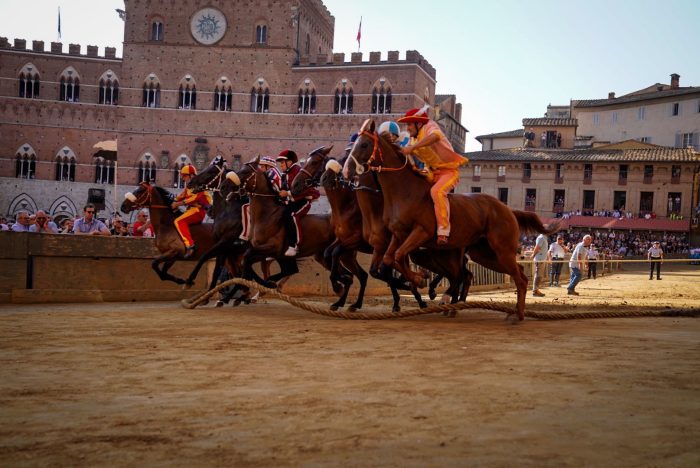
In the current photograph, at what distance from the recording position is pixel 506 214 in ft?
37.9

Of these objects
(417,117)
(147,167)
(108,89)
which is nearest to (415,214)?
(417,117)

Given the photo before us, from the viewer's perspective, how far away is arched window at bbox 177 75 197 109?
5894 centimetres

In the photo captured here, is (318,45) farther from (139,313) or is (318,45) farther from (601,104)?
(139,313)

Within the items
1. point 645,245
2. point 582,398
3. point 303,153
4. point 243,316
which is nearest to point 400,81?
point 303,153

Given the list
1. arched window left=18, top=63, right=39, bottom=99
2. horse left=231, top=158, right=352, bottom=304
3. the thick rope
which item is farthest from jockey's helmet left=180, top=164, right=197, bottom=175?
arched window left=18, top=63, right=39, bottom=99

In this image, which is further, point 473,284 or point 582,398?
point 473,284

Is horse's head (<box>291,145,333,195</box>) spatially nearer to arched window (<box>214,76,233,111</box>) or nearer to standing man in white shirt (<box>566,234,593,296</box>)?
standing man in white shirt (<box>566,234,593,296</box>)

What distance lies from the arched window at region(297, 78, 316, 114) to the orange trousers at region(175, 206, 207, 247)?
A: 44.3 meters

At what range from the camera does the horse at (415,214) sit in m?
10.7

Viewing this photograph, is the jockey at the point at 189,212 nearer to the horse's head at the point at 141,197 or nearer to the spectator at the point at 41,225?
the horse's head at the point at 141,197

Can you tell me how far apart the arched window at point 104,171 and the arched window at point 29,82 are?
6.96m

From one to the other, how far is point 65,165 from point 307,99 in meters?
19.6

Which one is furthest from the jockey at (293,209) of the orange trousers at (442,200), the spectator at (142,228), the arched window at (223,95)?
the arched window at (223,95)

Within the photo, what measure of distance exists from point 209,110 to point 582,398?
184ft
